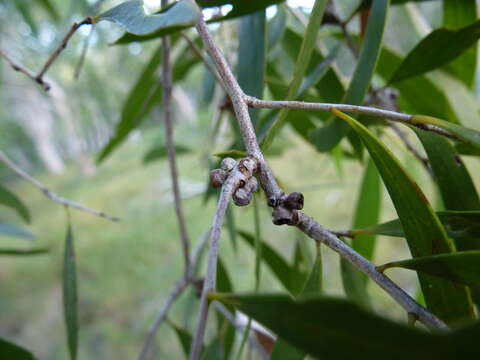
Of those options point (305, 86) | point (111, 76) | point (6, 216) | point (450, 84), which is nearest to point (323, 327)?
point (305, 86)

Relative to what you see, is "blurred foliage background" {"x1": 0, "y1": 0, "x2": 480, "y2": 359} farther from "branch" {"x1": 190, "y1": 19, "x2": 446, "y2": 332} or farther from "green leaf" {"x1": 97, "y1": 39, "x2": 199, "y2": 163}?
"branch" {"x1": 190, "y1": 19, "x2": 446, "y2": 332}

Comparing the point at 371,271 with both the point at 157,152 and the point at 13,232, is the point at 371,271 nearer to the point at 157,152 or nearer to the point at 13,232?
the point at 13,232

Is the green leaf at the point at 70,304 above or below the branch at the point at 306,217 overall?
below

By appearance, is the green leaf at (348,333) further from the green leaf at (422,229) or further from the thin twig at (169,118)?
the thin twig at (169,118)

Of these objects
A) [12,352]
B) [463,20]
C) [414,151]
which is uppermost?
[463,20]

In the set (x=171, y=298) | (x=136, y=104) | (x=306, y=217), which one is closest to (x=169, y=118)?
(x=136, y=104)

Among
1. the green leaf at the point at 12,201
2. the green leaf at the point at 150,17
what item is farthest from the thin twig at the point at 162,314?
the green leaf at the point at 150,17

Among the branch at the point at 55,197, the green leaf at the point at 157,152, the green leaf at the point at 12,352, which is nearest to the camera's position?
the green leaf at the point at 12,352
